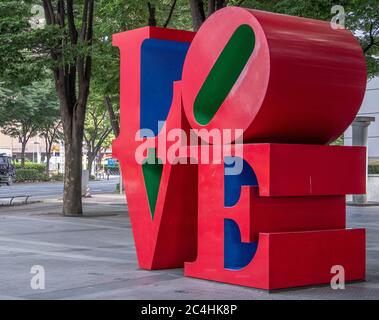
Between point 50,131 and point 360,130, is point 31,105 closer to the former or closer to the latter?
point 50,131

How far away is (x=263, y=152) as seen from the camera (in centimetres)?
911

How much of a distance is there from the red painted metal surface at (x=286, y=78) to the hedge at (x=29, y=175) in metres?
51.9

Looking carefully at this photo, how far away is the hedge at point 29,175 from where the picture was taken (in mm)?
60009

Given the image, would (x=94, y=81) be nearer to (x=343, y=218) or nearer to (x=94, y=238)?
(x=94, y=238)

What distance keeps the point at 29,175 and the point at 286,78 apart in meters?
54.3

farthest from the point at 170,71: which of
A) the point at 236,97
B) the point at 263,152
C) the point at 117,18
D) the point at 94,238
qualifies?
the point at 117,18

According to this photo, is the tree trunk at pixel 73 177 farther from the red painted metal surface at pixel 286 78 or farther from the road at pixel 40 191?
the red painted metal surface at pixel 286 78

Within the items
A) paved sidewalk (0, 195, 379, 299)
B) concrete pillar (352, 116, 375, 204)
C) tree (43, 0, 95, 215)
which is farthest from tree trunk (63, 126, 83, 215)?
concrete pillar (352, 116, 375, 204)

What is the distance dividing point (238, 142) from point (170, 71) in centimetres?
235

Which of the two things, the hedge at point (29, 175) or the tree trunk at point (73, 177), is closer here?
the tree trunk at point (73, 177)

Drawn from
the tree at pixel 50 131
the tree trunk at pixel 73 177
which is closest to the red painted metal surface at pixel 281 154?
the tree trunk at pixel 73 177

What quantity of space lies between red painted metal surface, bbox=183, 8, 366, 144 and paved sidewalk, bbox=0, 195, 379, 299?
2.17 m

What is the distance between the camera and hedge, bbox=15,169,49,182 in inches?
2363

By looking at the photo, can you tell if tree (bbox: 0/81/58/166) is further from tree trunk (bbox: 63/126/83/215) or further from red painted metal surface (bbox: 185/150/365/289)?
red painted metal surface (bbox: 185/150/365/289)
